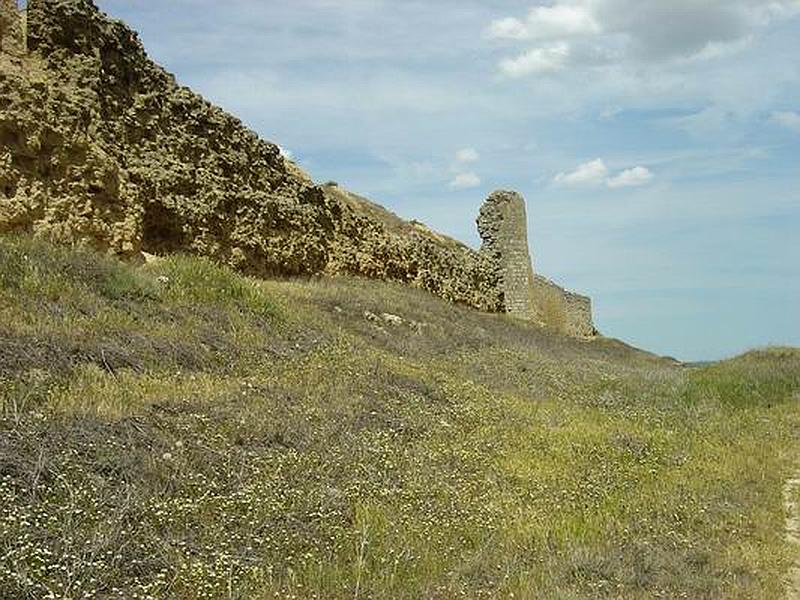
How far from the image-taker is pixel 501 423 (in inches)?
385

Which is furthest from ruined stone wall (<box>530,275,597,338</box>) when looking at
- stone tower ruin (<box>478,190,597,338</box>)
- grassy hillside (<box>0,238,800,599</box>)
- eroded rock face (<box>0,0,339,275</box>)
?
grassy hillside (<box>0,238,800,599</box>)

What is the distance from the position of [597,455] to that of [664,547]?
8.89 ft

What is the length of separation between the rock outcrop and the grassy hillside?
1360 millimetres

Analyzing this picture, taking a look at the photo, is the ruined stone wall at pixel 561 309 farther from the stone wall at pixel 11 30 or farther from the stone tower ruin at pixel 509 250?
the stone wall at pixel 11 30

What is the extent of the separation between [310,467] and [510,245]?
27.3m

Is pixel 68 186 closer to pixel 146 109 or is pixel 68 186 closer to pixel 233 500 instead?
pixel 146 109

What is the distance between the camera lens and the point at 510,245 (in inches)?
1307

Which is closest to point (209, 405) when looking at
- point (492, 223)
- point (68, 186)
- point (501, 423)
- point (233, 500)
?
point (233, 500)

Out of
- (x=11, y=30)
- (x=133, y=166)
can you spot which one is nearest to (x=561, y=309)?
(x=133, y=166)

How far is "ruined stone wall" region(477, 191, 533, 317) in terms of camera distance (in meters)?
32.8

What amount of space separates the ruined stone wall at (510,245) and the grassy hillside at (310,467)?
19.8 metres

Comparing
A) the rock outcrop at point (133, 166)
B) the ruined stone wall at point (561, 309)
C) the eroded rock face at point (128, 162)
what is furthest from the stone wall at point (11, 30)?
the ruined stone wall at point (561, 309)

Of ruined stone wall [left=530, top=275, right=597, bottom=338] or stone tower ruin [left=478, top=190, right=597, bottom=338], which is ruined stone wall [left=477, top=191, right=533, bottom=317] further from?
ruined stone wall [left=530, top=275, right=597, bottom=338]

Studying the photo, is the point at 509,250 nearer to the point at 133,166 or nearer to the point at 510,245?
the point at 510,245
